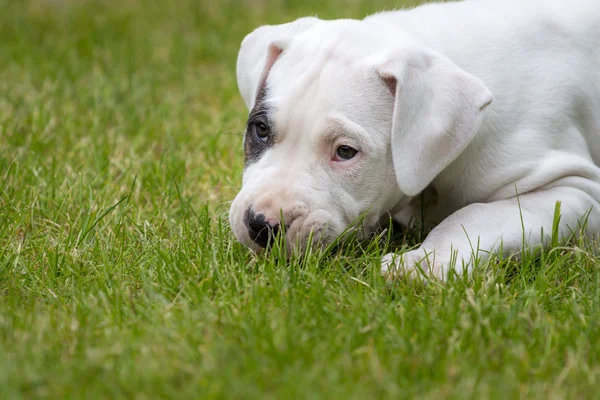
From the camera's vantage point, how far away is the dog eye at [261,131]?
12.4ft

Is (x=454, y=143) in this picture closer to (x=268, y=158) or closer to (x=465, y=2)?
(x=268, y=158)

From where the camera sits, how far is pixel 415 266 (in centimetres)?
355

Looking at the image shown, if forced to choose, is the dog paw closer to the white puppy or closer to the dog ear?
the white puppy

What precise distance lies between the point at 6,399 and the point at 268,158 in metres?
1.66

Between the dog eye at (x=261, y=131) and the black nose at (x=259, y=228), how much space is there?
42 centimetres

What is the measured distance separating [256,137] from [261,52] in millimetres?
701

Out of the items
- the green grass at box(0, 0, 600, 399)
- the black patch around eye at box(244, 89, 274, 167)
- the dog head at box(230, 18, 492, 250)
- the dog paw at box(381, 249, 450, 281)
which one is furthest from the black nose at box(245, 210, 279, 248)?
the dog paw at box(381, 249, 450, 281)

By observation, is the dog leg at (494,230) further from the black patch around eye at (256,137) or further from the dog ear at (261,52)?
the dog ear at (261,52)

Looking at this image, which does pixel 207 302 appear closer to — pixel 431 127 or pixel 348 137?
pixel 348 137

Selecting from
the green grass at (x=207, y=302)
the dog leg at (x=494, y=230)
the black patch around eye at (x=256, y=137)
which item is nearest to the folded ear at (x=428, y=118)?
the dog leg at (x=494, y=230)

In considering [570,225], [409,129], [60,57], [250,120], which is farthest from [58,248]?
[60,57]

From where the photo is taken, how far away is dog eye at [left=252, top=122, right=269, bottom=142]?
12.4 feet

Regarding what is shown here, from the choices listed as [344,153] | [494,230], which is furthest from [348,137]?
[494,230]

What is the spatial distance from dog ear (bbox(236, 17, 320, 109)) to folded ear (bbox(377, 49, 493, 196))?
0.66 m
